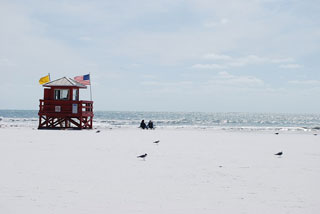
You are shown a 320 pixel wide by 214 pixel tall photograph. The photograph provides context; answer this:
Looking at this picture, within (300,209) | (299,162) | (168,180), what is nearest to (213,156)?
(299,162)

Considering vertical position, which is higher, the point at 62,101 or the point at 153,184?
the point at 62,101

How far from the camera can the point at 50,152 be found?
1347cm

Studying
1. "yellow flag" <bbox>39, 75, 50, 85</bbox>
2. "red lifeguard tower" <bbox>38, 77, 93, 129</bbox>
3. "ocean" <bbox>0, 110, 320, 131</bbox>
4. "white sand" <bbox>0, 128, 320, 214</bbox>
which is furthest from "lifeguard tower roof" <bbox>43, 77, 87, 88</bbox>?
"white sand" <bbox>0, 128, 320, 214</bbox>

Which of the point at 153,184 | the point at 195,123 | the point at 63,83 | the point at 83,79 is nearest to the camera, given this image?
the point at 153,184

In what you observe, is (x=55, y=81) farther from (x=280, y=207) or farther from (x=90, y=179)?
(x=280, y=207)

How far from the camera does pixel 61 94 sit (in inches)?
1186

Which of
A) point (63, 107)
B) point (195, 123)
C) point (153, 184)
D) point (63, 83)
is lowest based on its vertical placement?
point (195, 123)

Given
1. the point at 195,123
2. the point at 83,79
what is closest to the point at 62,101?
the point at 83,79

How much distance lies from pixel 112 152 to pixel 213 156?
404cm

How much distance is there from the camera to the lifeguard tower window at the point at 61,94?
30.0m

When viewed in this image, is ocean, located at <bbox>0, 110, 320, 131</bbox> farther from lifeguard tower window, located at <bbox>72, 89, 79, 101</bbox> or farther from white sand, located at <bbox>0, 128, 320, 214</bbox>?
white sand, located at <bbox>0, 128, 320, 214</bbox>

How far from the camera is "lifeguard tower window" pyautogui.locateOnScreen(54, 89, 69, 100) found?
30000 mm

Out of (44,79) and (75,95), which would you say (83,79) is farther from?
(44,79)

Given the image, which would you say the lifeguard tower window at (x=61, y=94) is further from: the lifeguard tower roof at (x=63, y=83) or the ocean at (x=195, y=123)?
the ocean at (x=195, y=123)
